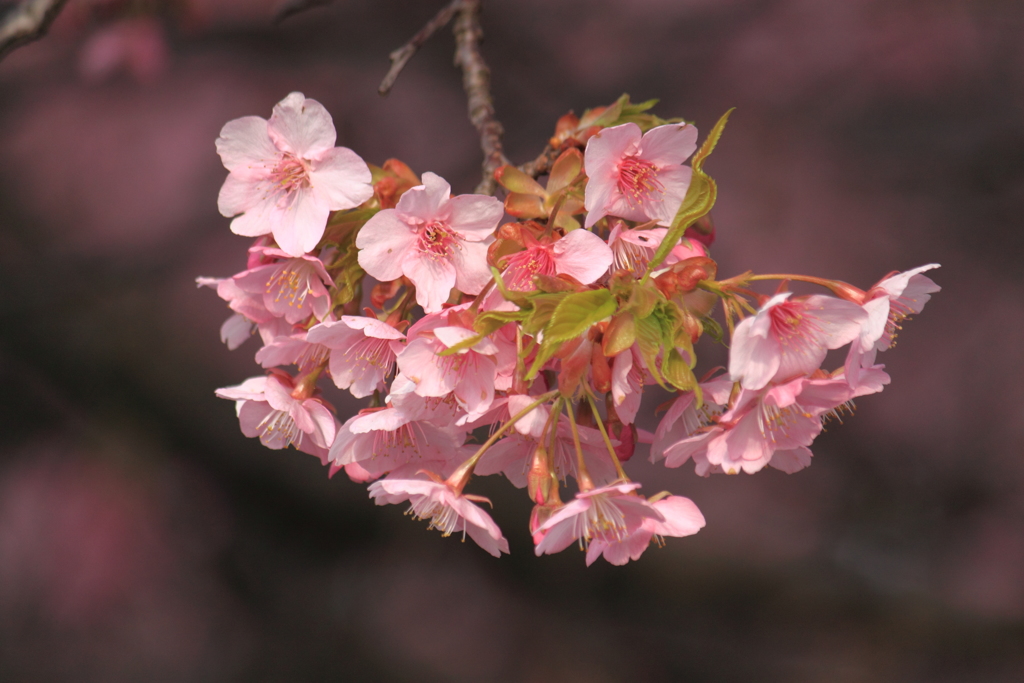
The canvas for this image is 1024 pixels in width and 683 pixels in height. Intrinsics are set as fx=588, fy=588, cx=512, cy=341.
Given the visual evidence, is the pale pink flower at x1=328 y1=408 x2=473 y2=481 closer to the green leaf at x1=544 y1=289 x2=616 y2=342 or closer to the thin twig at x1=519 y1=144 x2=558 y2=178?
the green leaf at x1=544 y1=289 x2=616 y2=342

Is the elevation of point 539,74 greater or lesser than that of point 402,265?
lesser

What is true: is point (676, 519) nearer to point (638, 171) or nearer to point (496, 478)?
point (638, 171)

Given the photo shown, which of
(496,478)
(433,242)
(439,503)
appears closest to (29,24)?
(433,242)

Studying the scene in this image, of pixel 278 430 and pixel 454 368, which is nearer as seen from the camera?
pixel 454 368

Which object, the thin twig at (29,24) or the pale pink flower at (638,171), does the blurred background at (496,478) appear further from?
the pale pink flower at (638,171)

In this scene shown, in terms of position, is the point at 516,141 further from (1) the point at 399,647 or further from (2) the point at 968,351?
(1) the point at 399,647

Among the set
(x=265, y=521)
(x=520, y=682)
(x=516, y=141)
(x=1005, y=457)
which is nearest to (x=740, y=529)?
(x=1005, y=457)
